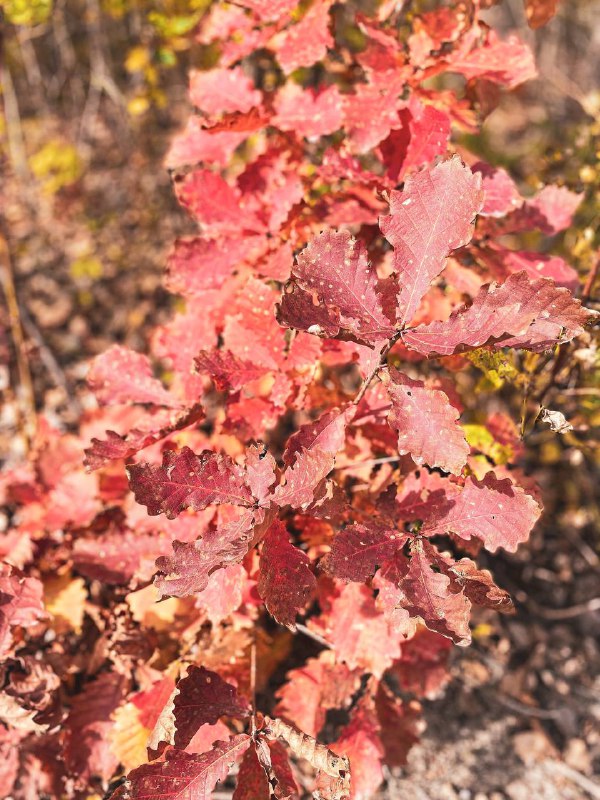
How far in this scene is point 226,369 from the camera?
3.77ft

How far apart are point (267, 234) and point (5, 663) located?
3.34 feet

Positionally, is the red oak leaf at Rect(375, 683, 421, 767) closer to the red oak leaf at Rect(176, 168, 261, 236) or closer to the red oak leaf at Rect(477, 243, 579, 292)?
the red oak leaf at Rect(477, 243, 579, 292)

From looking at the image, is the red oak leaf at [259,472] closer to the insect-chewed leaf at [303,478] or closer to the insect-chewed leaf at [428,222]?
the insect-chewed leaf at [303,478]

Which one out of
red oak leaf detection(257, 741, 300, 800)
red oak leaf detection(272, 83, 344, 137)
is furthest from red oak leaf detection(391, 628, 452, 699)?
red oak leaf detection(272, 83, 344, 137)

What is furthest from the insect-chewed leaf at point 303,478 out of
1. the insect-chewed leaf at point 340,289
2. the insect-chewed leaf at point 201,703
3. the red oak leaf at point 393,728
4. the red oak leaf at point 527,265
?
the red oak leaf at point 393,728

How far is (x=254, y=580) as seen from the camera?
4.16ft

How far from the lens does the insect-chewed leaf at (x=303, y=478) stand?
96cm

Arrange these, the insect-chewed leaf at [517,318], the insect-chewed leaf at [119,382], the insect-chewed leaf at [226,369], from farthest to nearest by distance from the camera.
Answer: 1. the insect-chewed leaf at [119,382]
2. the insect-chewed leaf at [226,369]
3. the insect-chewed leaf at [517,318]

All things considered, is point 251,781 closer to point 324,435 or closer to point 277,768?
point 277,768

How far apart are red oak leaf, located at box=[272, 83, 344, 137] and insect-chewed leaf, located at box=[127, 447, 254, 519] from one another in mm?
706

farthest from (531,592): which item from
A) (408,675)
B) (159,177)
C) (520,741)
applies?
(159,177)

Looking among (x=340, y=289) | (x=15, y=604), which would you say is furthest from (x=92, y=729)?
(x=340, y=289)

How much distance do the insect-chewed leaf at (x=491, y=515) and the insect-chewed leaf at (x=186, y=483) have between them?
0.32 metres

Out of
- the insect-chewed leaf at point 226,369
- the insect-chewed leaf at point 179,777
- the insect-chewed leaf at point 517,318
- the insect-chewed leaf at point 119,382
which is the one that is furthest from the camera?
the insect-chewed leaf at point 119,382
